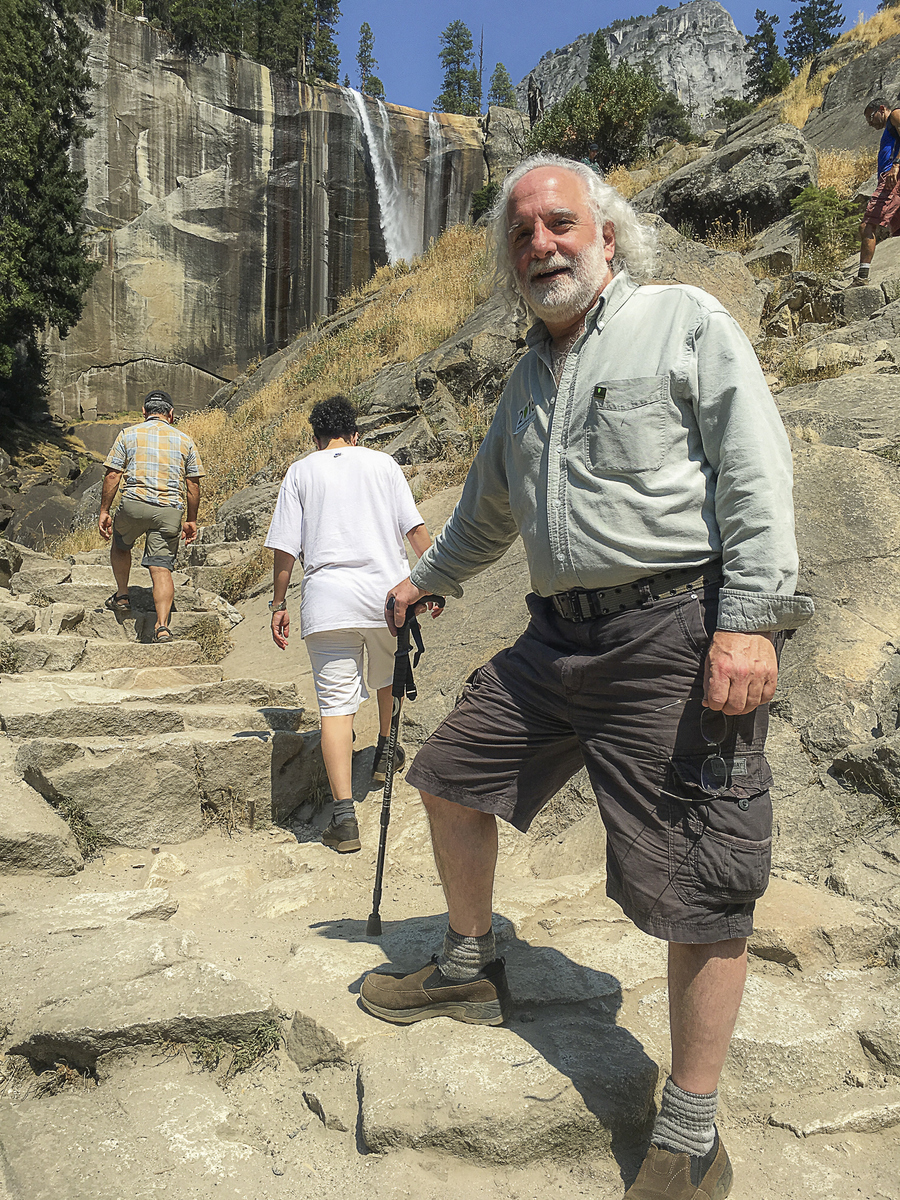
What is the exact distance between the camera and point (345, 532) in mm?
4027

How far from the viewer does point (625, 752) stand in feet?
5.69

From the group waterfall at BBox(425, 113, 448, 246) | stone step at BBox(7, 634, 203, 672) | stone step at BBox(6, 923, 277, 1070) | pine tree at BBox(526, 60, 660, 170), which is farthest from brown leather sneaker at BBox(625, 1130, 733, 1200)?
waterfall at BBox(425, 113, 448, 246)

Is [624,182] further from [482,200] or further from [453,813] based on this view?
[453,813]

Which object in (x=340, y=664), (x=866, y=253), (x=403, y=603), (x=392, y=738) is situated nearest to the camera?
(x=403, y=603)

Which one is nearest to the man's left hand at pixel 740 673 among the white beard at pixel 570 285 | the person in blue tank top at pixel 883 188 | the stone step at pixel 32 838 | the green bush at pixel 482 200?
the white beard at pixel 570 285

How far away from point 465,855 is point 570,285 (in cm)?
133

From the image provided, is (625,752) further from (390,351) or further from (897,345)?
(390,351)

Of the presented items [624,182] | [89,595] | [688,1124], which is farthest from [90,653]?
[624,182]

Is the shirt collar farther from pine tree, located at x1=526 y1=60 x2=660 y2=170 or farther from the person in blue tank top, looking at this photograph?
pine tree, located at x1=526 y1=60 x2=660 y2=170

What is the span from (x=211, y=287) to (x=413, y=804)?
2198 centimetres

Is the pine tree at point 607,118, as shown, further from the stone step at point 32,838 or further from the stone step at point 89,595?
the stone step at point 32,838

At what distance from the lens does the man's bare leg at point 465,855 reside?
2055 mm

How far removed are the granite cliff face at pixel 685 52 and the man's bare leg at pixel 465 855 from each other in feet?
378

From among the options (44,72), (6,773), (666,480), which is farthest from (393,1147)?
(44,72)
